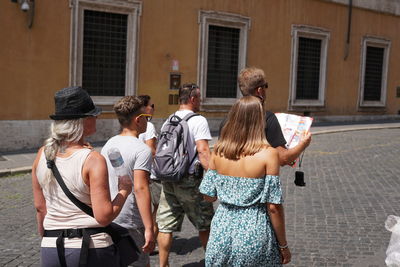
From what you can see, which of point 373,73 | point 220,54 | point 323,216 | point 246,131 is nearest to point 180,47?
point 220,54

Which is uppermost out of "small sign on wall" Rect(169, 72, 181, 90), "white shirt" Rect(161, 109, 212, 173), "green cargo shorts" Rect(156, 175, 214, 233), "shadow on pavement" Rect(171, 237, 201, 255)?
"small sign on wall" Rect(169, 72, 181, 90)

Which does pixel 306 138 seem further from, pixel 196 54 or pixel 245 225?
pixel 196 54

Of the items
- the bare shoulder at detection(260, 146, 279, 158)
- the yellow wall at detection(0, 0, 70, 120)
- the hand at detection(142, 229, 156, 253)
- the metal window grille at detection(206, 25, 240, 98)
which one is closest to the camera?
the bare shoulder at detection(260, 146, 279, 158)

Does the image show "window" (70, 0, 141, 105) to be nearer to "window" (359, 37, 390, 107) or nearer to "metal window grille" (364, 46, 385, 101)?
"window" (359, 37, 390, 107)

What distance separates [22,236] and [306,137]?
3.49 m

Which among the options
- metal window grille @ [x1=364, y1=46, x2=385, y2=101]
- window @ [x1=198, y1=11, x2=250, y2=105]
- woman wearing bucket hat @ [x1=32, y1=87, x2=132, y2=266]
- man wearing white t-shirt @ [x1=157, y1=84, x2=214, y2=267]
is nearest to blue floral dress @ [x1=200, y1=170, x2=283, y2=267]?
woman wearing bucket hat @ [x1=32, y1=87, x2=132, y2=266]

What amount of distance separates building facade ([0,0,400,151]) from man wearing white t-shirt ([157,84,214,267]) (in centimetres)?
888

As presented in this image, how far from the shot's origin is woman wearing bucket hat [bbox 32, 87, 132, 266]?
260 cm

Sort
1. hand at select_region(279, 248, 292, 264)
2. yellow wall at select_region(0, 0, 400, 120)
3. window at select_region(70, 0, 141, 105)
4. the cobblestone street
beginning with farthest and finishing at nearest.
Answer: window at select_region(70, 0, 141, 105)
yellow wall at select_region(0, 0, 400, 120)
the cobblestone street
hand at select_region(279, 248, 292, 264)

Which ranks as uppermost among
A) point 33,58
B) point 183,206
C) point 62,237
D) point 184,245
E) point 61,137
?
point 33,58

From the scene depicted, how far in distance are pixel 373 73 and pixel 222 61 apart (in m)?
8.36

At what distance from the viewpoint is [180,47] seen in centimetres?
1556

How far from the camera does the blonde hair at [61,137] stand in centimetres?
264

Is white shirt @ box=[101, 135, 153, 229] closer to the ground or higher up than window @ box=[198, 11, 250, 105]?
closer to the ground
